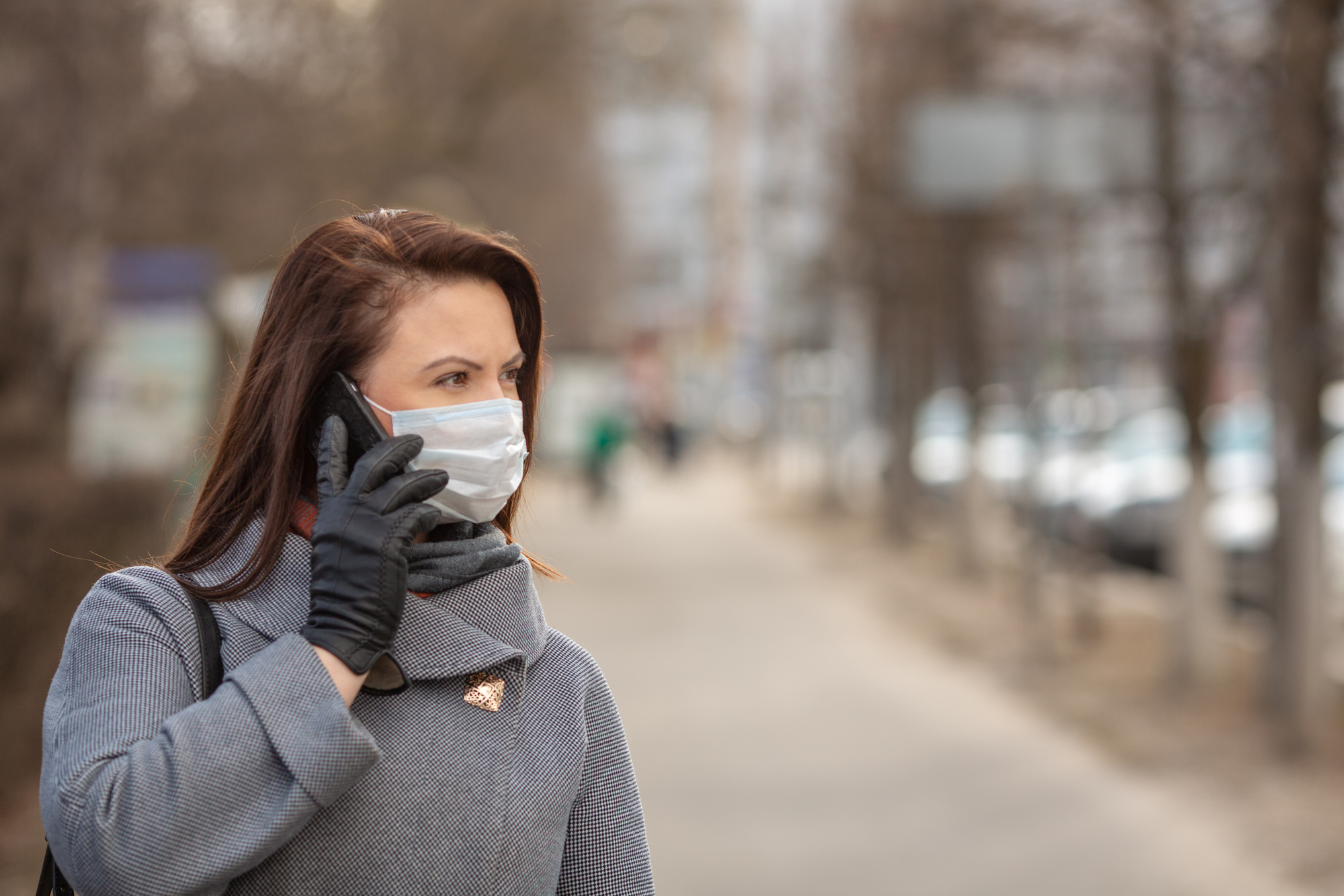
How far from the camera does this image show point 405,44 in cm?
1603

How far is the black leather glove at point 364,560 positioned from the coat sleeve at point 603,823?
1.37ft

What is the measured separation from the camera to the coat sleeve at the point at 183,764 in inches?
59.4

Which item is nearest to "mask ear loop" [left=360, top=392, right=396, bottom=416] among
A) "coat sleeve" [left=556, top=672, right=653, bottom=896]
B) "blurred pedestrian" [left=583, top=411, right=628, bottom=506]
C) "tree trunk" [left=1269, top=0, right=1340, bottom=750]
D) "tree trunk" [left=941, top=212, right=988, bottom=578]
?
"coat sleeve" [left=556, top=672, right=653, bottom=896]

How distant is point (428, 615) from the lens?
1772mm

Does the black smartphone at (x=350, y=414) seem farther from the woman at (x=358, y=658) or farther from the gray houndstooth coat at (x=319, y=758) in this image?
the gray houndstooth coat at (x=319, y=758)

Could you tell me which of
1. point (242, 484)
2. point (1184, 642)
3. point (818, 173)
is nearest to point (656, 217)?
point (818, 173)

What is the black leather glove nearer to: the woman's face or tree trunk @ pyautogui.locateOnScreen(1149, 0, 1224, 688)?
the woman's face

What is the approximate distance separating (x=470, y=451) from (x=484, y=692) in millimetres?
300

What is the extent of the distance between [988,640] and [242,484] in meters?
9.58

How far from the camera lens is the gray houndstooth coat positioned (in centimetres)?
152

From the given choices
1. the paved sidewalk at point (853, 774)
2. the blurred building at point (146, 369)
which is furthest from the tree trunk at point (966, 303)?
the blurred building at point (146, 369)

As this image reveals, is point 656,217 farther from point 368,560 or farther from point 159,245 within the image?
point 368,560

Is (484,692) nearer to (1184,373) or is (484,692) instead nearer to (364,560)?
(364,560)

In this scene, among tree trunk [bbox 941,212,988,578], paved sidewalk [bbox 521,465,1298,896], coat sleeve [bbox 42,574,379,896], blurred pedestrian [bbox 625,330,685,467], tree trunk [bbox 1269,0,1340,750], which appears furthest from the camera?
blurred pedestrian [bbox 625,330,685,467]
